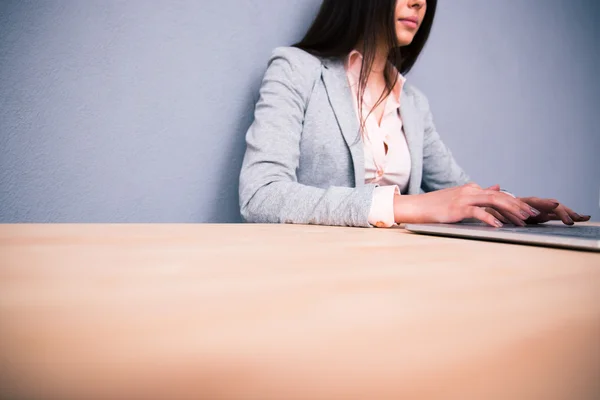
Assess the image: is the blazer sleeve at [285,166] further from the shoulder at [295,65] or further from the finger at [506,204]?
the finger at [506,204]

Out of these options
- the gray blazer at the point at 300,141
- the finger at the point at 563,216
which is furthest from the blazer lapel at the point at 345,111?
the finger at the point at 563,216

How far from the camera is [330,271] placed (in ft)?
0.73

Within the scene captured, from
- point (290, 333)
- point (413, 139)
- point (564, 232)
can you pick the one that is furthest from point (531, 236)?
point (413, 139)

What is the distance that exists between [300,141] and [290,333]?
91 cm

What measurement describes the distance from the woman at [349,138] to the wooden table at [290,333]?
43cm

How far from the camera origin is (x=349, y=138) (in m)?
0.97

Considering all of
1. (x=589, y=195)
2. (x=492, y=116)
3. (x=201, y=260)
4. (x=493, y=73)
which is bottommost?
(x=589, y=195)

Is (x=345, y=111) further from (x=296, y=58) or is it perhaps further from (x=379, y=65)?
(x=379, y=65)

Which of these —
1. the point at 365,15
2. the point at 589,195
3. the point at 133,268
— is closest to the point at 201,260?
the point at 133,268

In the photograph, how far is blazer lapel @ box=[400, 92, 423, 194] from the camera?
1.15 metres

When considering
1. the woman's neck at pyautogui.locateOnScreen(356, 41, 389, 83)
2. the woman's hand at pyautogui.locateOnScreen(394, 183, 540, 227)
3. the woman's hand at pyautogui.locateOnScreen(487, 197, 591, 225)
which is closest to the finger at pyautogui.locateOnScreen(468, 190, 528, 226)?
the woman's hand at pyautogui.locateOnScreen(394, 183, 540, 227)

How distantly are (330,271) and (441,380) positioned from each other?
0.39 feet

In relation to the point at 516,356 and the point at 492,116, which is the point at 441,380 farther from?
the point at 492,116

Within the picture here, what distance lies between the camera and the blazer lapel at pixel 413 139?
45.4 inches
